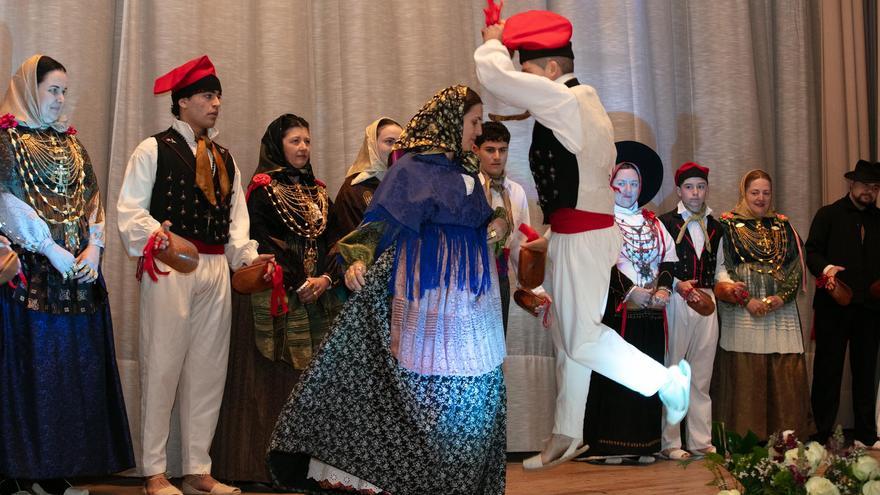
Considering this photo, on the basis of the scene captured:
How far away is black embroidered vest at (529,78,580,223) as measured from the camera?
14.0 ft

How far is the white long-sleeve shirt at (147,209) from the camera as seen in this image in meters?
4.45

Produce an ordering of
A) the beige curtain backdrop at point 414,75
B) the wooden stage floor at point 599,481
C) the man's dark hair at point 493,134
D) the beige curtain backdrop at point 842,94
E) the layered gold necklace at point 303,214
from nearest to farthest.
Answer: the wooden stage floor at point 599,481, the layered gold necklace at point 303,214, the beige curtain backdrop at point 414,75, the man's dark hair at point 493,134, the beige curtain backdrop at point 842,94

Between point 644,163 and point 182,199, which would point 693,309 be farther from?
point 182,199

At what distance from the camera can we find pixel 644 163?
5941 mm

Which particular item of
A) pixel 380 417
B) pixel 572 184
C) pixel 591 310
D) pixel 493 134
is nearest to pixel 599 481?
pixel 591 310

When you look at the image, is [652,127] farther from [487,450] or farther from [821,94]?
[487,450]

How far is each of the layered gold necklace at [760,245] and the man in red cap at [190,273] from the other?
9.80ft

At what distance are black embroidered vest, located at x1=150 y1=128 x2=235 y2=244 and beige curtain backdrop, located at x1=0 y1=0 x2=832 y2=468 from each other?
62 centimetres

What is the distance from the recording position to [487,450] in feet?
12.4

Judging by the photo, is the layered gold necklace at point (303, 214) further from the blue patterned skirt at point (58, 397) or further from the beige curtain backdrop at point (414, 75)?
the blue patterned skirt at point (58, 397)

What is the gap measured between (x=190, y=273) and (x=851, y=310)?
403cm

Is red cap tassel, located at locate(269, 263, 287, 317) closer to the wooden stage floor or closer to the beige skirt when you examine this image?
the wooden stage floor

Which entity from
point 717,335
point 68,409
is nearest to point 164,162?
point 68,409

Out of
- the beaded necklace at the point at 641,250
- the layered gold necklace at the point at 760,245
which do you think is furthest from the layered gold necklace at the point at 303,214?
the layered gold necklace at the point at 760,245
